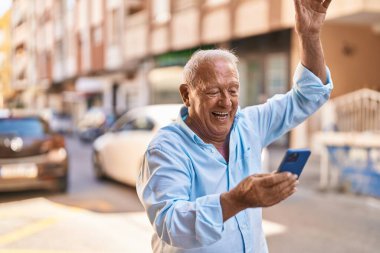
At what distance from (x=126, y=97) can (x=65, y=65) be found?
45.2 ft

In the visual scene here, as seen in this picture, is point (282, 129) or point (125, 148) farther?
point (125, 148)

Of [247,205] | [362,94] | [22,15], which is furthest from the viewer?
[22,15]

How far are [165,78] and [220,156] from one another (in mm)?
22394

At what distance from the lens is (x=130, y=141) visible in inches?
370

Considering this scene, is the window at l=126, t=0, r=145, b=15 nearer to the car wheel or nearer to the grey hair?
the car wheel

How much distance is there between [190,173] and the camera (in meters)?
1.91

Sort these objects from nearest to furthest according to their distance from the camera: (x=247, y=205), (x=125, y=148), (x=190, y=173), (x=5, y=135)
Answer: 1. (x=247, y=205)
2. (x=190, y=173)
3. (x=5, y=135)
4. (x=125, y=148)

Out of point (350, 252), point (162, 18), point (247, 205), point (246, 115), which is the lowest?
point (350, 252)

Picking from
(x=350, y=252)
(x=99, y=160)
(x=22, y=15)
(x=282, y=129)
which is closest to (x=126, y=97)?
(x=99, y=160)

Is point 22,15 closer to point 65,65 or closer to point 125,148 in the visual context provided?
point 65,65

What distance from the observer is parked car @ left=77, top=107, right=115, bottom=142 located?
2203 cm

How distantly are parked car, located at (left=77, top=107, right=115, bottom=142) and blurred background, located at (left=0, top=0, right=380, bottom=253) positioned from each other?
0.06m

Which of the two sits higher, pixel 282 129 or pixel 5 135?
pixel 282 129

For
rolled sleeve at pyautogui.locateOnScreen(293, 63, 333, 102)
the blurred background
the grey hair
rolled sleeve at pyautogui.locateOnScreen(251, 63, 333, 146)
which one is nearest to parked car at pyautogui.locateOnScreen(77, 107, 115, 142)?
the blurred background
